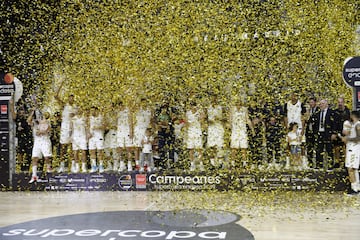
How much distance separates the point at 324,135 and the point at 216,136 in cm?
161

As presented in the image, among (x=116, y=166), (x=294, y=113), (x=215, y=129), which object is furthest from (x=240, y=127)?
(x=116, y=166)

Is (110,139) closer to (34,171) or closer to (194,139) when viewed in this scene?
(34,171)

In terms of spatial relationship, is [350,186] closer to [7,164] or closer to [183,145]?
[183,145]

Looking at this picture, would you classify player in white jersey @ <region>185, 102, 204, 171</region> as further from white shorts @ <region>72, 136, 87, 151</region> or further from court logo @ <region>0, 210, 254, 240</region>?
court logo @ <region>0, 210, 254, 240</region>

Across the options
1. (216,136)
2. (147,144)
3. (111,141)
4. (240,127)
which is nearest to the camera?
(240,127)

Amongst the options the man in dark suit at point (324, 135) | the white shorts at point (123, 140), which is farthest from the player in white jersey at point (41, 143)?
the man in dark suit at point (324, 135)

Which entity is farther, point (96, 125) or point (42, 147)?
point (96, 125)

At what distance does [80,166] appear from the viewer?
9234mm

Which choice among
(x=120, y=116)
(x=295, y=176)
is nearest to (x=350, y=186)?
(x=295, y=176)

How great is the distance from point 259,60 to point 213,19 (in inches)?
44.4

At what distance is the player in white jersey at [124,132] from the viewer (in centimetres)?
878

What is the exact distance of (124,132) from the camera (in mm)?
8797

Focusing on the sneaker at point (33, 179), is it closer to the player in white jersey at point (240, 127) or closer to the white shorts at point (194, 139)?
the white shorts at point (194, 139)

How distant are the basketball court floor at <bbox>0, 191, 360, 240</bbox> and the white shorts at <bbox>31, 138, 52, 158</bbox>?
24.0 inches
